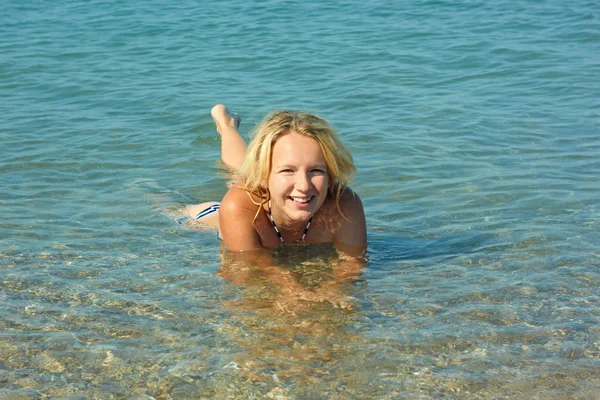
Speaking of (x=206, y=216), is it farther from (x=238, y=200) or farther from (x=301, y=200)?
(x=301, y=200)

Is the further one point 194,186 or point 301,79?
point 301,79

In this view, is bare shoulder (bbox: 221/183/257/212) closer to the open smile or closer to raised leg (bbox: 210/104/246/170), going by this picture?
the open smile

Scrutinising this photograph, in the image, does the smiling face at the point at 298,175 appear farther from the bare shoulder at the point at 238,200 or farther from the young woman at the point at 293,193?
the bare shoulder at the point at 238,200

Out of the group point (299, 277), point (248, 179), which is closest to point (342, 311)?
point (299, 277)

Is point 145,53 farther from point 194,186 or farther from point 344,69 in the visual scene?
point 194,186

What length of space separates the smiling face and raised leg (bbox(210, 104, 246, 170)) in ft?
8.79

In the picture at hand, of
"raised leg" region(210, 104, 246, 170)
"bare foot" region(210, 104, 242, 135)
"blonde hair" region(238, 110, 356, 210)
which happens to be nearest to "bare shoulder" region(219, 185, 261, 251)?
"blonde hair" region(238, 110, 356, 210)

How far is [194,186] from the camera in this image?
770 centimetres

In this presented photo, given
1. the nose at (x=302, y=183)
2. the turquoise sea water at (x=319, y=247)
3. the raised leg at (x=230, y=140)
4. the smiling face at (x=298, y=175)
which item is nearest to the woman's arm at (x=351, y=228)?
the turquoise sea water at (x=319, y=247)

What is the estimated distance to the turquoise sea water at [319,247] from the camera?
407 cm

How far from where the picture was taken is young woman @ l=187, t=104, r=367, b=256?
491 centimetres

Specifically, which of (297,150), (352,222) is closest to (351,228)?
(352,222)

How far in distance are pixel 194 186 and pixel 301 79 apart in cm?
443

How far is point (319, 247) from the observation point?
570 cm
